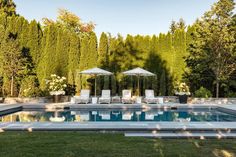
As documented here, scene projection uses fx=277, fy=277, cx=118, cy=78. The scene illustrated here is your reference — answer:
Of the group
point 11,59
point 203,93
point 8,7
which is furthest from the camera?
point 8,7

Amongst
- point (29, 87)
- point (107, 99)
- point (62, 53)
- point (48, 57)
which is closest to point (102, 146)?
point (107, 99)

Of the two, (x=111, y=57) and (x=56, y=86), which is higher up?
(x=111, y=57)

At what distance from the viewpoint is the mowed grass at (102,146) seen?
17.4 feet

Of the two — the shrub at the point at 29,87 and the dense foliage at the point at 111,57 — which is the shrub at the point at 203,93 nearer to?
the dense foliage at the point at 111,57

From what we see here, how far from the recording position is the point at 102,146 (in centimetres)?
584

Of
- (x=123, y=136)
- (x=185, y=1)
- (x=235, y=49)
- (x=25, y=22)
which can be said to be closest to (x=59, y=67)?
(x=25, y=22)

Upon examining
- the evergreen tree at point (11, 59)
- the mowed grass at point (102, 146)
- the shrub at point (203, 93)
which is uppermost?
the evergreen tree at point (11, 59)

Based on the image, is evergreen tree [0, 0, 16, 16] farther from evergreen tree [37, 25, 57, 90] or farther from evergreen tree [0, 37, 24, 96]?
evergreen tree [0, 37, 24, 96]

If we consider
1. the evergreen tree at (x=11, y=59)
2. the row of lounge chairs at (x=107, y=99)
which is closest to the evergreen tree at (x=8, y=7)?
the evergreen tree at (x=11, y=59)

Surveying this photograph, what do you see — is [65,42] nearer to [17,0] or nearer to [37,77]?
[37,77]

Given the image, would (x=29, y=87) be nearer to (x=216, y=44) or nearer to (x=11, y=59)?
(x=11, y=59)

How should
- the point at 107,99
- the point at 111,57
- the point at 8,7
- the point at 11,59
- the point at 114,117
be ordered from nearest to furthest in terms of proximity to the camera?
the point at 114,117
the point at 107,99
the point at 11,59
the point at 111,57
the point at 8,7

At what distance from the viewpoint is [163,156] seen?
5.17 m

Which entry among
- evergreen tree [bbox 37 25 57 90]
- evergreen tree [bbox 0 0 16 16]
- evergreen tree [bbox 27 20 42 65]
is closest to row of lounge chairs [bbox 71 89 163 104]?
evergreen tree [bbox 37 25 57 90]
